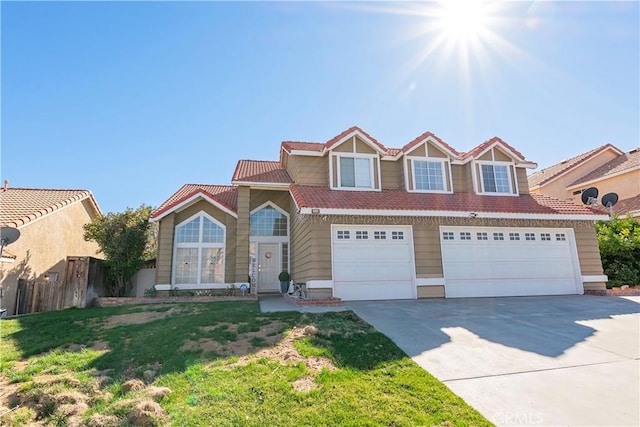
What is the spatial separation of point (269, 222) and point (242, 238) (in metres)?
1.96

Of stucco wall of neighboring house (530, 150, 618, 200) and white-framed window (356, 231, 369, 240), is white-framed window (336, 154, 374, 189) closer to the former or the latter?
white-framed window (356, 231, 369, 240)

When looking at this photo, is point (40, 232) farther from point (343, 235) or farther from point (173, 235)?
point (343, 235)

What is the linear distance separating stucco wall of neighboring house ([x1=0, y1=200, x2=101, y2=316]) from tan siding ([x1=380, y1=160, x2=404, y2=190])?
14.3 meters

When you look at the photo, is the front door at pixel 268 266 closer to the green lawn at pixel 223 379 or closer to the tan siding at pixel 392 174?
the tan siding at pixel 392 174

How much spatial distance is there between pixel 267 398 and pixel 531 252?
11920 mm

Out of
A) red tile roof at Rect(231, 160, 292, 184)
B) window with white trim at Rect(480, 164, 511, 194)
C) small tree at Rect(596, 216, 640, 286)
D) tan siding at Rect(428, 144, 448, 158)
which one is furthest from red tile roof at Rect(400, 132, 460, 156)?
small tree at Rect(596, 216, 640, 286)

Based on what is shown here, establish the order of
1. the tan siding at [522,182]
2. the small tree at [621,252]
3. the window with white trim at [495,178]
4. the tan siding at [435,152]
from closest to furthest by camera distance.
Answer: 1. the small tree at [621,252]
2. the tan siding at [435,152]
3. the window with white trim at [495,178]
4. the tan siding at [522,182]

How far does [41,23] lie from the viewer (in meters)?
8.45

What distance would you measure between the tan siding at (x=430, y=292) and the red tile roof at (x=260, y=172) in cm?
675

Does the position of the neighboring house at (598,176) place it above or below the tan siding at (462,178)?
above

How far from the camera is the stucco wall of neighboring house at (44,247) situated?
11.3 metres

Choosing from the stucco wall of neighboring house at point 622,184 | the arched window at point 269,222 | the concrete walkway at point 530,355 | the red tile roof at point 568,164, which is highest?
the red tile roof at point 568,164

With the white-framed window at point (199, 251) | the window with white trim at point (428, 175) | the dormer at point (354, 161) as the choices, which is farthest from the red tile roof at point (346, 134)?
the white-framed window at point (199, 251)

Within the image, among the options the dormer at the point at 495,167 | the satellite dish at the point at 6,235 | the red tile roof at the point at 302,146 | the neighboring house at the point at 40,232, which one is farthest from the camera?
the dormer at the point at 495,167
